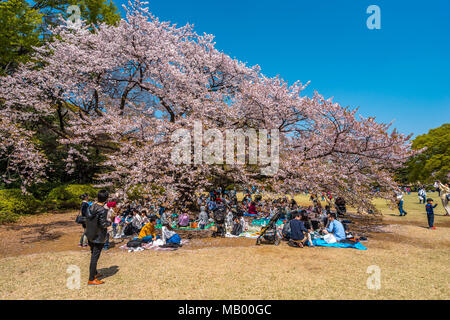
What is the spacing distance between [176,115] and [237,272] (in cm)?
955

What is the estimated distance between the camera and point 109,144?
52.4 ft

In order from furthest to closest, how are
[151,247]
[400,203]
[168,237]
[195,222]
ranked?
[400,203]
[195,222]
[168,237]
[151,247]

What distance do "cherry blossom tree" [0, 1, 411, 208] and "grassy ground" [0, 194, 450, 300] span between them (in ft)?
10.3

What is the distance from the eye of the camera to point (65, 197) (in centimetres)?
1565

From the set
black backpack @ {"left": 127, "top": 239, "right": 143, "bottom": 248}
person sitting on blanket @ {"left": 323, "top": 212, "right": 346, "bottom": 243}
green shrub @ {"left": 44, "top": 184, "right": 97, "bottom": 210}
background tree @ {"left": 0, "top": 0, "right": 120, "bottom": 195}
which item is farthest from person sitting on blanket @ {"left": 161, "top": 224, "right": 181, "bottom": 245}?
green shrub @ {"left": 44, "top": 184, "right": 97, "bottom": 210}

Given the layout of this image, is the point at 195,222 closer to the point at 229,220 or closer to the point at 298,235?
the point at 229,220

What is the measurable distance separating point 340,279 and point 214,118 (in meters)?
9.84

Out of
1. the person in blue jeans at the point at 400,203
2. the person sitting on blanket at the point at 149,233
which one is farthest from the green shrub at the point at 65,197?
the person in blue jeans at the point at 400,203

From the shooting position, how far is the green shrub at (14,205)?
37.5 ft

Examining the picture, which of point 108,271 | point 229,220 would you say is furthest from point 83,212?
point 229,220

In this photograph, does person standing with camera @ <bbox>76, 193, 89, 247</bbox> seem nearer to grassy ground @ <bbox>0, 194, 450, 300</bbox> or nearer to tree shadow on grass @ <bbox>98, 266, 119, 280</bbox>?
grassy ground @ <bbox>0, 194, 450, 300</bbox>

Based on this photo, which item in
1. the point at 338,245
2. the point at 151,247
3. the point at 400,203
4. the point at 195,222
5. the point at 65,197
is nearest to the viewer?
the point at 151,247
